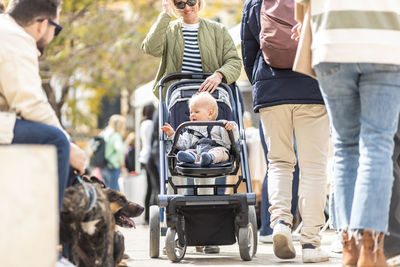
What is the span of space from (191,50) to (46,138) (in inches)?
121

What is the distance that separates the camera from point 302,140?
20.0 feet

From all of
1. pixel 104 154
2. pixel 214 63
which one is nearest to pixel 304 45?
pixel 214 63

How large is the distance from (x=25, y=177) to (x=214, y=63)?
12.1 feet

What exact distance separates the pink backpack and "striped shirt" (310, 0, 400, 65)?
1.55 metres

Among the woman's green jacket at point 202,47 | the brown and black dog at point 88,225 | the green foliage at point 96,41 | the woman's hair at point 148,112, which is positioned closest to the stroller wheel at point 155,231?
the woman's green jacket at point 202,47

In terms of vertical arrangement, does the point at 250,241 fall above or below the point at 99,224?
below

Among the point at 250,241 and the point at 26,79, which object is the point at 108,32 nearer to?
the point at 250,241

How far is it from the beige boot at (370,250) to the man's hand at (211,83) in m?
2.77

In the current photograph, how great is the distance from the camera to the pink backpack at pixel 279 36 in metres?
6.06

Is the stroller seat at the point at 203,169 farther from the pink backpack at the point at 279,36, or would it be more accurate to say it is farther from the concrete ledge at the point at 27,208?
the concrete ledge at the point at 27,208

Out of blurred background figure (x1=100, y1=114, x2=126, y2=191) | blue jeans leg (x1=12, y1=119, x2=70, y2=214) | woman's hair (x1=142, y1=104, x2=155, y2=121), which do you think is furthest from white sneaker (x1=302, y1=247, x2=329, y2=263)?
blurred background figure (x1=100, y1=114, x2=126, y2=191)

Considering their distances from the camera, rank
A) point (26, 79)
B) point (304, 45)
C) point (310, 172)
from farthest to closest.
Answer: point (310, 172)
point (304, 45)
point (26, 79)

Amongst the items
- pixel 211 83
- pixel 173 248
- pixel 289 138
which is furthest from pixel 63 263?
pixel 211 83

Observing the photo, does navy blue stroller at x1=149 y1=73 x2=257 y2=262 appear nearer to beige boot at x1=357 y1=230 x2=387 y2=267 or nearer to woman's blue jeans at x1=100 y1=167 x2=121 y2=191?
beige boot at x1=357 y1=230 x2=387 y2=267
